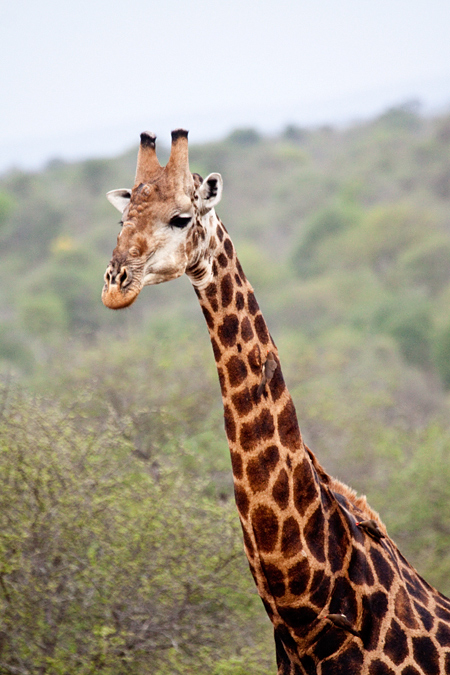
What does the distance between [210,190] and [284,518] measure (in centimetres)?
139

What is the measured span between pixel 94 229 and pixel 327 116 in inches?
1899

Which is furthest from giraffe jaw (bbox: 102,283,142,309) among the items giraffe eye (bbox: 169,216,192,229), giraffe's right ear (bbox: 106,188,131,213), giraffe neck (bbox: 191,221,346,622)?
giraffe's right ear (bbox: 106,188,131,213)

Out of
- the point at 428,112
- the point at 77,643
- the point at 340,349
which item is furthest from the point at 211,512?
the point at 428,112

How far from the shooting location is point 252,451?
3568mm

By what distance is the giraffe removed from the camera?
3533 millimetres

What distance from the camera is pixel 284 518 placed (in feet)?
11.7

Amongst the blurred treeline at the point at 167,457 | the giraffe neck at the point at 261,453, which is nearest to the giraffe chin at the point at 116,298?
the giraffe neck at the point at 261,453

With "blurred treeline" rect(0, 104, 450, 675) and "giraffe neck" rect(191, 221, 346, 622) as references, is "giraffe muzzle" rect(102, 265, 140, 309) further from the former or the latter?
"blurred treeline" rect(0, 104, 450, 675)

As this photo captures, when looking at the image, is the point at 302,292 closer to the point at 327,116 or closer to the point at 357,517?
the point at 357,517

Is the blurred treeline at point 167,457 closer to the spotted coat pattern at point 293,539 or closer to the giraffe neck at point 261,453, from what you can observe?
the spotted coat pattern at point 293,539

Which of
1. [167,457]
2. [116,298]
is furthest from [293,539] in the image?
[167,457]

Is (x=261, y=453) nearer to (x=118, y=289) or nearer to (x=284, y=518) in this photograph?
(x=284, y=518)

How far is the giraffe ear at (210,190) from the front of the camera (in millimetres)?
3482

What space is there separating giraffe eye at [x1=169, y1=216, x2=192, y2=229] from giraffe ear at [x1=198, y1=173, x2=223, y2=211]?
15 centimetres
